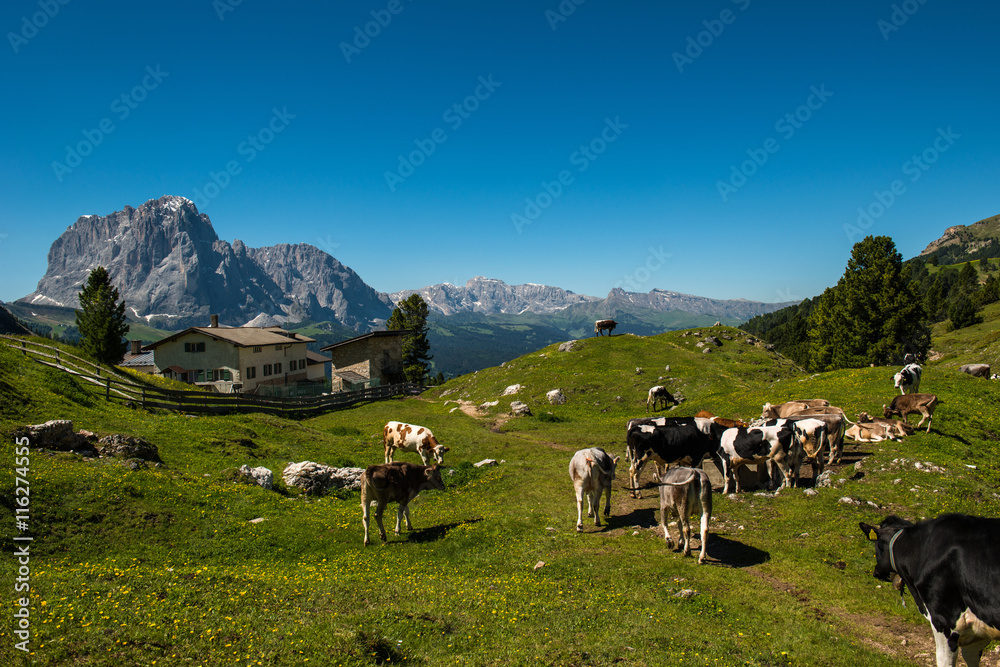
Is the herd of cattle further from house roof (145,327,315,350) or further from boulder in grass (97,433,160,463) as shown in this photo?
house roof (145,327,315,350)

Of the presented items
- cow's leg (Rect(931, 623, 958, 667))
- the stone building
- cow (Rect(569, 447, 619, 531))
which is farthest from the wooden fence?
cow's leg (Rect(931, 623, 958, 667))

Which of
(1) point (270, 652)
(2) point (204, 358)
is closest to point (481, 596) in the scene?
(1) point (270, 652)

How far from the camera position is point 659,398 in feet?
132

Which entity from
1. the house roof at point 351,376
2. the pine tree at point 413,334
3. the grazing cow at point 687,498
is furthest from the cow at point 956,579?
the pine tree at point 413,334

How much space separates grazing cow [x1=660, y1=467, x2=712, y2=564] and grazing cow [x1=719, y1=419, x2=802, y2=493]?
18.6ft

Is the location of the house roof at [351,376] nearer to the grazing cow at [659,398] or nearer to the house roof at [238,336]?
the house roof at [238,336]

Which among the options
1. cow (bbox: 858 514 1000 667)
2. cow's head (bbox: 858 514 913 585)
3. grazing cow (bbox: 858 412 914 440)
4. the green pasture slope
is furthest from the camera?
grazing cow (bbox: 858 412 914 440)

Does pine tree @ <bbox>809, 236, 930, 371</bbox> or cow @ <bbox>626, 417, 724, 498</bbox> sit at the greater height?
pine tree @ <bbox>809, 236, 930, 371</bbox>

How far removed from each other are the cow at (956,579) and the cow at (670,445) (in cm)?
1034

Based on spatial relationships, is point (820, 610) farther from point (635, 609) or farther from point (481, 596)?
point (481, 596)

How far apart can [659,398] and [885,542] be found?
32.5 metres

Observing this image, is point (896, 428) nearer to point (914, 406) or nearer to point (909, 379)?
point (914, 406)

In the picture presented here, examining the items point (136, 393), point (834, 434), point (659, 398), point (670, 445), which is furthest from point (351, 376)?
point (834, 434)

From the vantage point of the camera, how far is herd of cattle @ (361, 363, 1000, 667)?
6980 mm
